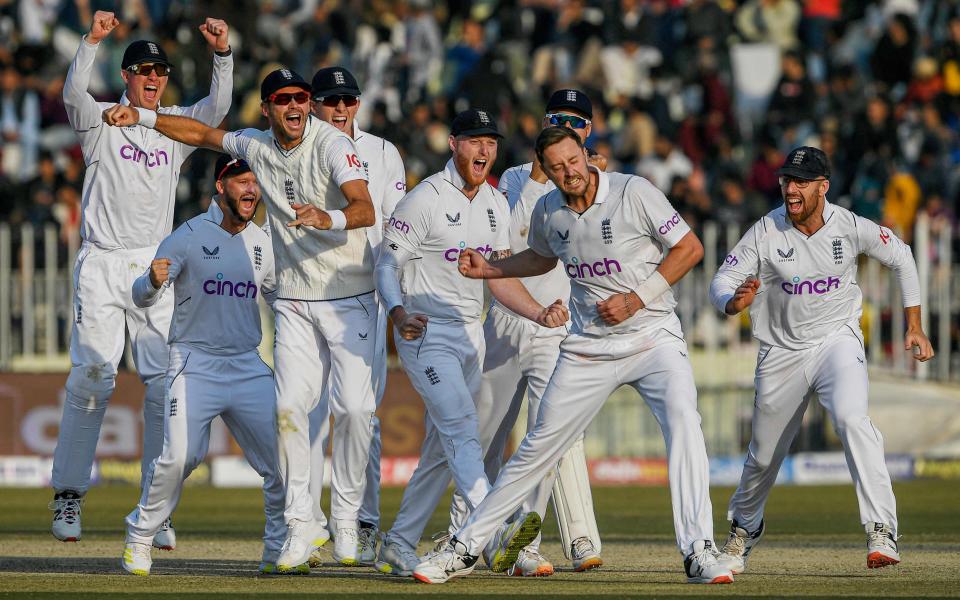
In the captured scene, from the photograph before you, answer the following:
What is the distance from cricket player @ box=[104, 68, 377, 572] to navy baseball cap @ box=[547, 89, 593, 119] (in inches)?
64.1

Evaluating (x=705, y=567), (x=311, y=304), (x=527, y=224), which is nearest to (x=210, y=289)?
(x=311, y=304)

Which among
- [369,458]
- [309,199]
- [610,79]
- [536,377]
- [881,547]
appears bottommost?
[881,547]

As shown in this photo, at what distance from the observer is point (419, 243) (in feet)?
34.2

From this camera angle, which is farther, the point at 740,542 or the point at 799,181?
the point at 740,542

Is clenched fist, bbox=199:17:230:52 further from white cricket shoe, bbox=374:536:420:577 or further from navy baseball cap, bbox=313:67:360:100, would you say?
white cricket shoe, bbox=374:536:420:577

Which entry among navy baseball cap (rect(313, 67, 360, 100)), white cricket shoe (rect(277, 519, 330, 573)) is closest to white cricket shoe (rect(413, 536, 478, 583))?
white cricket shoe (rect(277, 519, 330, 573))

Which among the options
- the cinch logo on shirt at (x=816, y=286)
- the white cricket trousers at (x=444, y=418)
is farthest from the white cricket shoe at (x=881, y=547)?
the white cricket trousers at (x=444, y=418)

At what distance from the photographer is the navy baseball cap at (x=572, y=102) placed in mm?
11125

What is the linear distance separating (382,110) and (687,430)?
13.9 meters

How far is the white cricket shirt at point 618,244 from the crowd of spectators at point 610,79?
10837mm

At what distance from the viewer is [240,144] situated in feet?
34.2

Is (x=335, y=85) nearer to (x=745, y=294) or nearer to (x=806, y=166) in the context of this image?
(x=806, y=166)

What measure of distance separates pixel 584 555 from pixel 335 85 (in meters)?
3.60

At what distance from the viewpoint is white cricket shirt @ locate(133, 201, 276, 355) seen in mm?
10461
